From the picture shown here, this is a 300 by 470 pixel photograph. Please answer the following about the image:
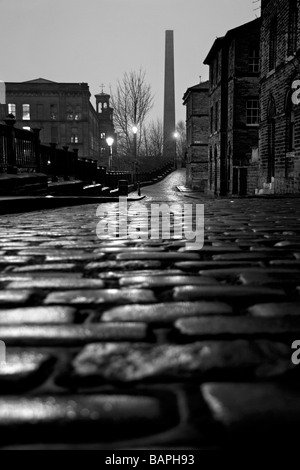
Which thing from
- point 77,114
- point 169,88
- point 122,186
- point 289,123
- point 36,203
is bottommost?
point 36,203

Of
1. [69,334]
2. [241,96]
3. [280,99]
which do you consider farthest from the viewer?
[241,96]

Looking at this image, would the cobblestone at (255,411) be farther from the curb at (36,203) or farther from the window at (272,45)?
the window at (272,45)

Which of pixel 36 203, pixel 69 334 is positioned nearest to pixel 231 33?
pixel 36 203

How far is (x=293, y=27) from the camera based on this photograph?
1780cm

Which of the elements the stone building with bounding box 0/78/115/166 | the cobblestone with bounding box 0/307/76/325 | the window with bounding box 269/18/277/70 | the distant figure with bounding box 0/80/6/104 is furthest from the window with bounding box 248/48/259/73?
the distant figure with bounding box 0/80/6/104

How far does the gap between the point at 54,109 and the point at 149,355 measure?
235ft

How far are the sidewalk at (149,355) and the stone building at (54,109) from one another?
221ft

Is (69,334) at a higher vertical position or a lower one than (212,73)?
lower

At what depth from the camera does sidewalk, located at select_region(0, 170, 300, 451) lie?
120 cm

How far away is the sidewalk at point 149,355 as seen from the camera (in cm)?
120

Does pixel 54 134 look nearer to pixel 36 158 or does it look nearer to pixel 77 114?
pixel 77 114
